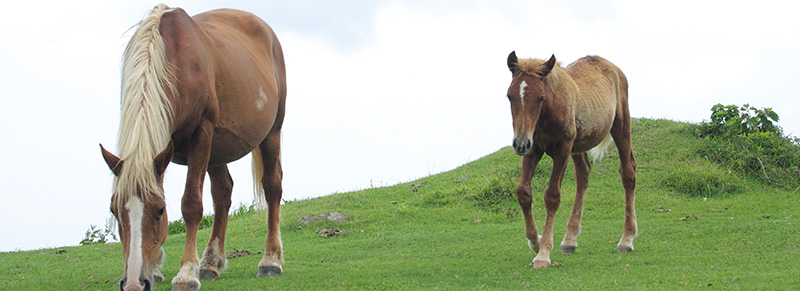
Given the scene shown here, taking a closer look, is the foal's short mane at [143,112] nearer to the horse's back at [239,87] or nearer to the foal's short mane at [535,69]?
the horse's back at [239,87]

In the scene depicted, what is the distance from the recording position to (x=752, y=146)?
42.1 ft

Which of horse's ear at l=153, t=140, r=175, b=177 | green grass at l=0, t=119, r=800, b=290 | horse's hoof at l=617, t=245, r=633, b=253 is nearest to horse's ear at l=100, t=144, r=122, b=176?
horse's ear at l=153, t=140, r=175, b=177

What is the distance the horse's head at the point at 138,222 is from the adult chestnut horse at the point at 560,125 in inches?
124

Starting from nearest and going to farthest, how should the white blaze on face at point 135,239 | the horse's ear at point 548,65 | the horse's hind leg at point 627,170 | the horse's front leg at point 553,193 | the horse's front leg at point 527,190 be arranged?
1. the white blaze on face at point 135,239
2. the horse's ear at point 548,65
3. the horse's front leg at point 553,193
4. the horse's front leg at point 527,190
5. the horse's hind leg at point 627,170

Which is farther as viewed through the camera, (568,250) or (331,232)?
(331,232)

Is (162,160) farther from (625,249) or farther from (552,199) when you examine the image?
(625,249)

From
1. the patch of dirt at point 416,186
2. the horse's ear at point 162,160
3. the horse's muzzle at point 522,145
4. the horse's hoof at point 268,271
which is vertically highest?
the patch of dirt at point 416,186

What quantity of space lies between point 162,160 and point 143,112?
15.5 inches

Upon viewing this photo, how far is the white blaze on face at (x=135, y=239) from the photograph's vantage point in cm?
408

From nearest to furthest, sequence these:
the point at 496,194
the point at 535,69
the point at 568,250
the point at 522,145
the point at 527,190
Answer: the point at 522,145, the point at 535,69, the point at 527,190, the point at 568,250, the point at 496,194

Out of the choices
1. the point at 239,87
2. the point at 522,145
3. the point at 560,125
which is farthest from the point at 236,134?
the point at 560,125

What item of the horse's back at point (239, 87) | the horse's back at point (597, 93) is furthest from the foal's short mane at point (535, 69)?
the horse's back at point (239, 87)

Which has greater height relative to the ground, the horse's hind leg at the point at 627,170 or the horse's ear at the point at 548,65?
the horse's ear at the point at 548,65

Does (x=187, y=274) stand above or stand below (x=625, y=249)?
above
